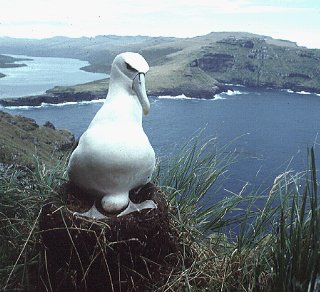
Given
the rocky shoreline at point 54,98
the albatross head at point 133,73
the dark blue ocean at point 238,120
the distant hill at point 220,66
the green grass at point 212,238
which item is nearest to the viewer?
the green grass at point 212,238

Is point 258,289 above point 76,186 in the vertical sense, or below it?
below

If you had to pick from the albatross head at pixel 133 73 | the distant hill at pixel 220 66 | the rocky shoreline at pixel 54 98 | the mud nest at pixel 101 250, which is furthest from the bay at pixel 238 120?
the mud nest at pixel 101 250

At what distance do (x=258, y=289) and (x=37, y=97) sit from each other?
50.9 meters

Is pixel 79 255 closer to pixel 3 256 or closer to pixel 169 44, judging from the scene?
pixel 3 256

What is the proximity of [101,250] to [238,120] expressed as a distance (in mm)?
43711

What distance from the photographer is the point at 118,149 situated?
9.42ft

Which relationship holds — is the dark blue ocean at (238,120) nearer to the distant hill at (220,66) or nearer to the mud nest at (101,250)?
the distant hill at (220,66)

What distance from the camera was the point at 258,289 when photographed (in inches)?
103

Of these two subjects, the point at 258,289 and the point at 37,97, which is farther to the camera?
the point at 37,97

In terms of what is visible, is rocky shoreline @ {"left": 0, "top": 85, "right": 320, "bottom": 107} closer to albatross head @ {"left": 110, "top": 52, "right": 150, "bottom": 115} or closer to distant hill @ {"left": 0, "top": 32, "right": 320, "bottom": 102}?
distant hill @ {"left": 0, "top": 32, "right": 320, "bottom": 102}

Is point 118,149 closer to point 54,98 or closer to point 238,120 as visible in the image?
point 238,120

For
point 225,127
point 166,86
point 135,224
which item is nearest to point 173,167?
point 135,224

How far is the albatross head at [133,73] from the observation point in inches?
123

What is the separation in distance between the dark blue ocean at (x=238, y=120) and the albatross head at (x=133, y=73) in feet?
59.3
